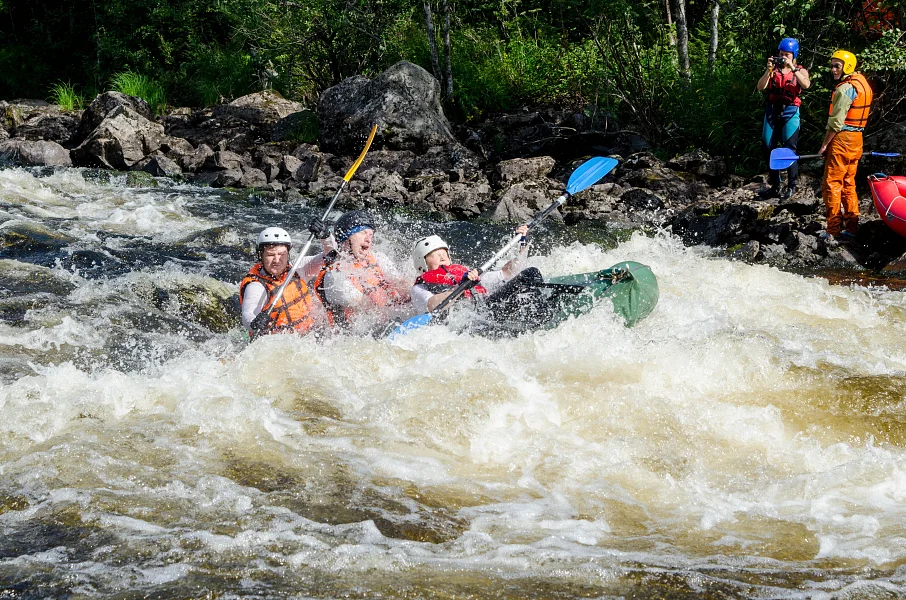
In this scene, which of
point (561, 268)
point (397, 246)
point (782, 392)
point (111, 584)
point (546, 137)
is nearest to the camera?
point (111, 584)

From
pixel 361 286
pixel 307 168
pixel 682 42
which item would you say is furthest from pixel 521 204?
pixel 361 286

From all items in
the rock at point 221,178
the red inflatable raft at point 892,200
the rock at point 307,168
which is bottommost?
the rock at point 307,168

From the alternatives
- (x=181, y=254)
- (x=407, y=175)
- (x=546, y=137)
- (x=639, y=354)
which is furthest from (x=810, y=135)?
(x=181, y=254)

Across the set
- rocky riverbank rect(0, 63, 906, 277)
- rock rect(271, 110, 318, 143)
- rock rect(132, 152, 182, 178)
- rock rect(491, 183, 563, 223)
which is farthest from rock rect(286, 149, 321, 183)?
rock rect(491, 183, 563, 223)

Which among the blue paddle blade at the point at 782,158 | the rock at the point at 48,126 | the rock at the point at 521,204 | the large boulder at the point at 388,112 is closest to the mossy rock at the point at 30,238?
the rock at the point at 521,204

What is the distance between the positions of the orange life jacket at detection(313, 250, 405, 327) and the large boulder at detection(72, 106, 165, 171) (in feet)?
28.6

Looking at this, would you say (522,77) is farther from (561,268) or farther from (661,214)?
(561,268)

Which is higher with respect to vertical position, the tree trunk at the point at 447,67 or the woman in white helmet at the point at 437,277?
the woman in white helmet at the point at 437,277

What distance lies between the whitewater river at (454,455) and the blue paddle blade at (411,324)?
0.10 m

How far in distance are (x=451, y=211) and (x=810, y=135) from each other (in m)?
4.73

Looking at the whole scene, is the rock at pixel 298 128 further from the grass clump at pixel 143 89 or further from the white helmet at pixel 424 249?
the white helmet at pixel 424 249

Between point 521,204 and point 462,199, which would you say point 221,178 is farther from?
point 521,204

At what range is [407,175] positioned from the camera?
487 inches

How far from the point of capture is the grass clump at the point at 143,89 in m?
18.2
